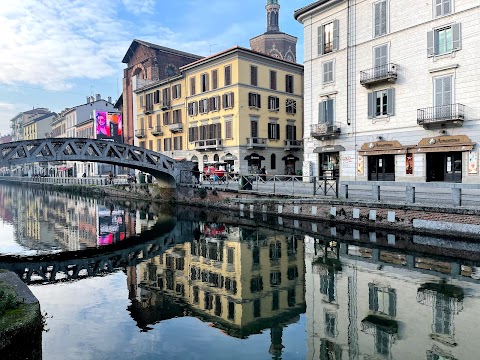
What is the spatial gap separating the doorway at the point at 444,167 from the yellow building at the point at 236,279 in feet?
43.0

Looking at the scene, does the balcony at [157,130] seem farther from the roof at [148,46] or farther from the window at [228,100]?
the window at [228,100]

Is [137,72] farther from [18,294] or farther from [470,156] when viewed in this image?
[18,294]

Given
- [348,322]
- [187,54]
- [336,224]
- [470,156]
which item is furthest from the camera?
[187,54]

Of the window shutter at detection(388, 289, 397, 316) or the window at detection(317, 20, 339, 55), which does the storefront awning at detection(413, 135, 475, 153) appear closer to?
the window at detection(317, 20, 339, 55)

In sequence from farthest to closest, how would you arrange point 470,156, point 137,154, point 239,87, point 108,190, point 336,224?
point 108,190, point 239,87, point 137,154, point 470,156, point 336,224

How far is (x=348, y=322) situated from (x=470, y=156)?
19.6 metres

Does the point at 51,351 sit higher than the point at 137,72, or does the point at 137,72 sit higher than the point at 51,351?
the point at 137,72

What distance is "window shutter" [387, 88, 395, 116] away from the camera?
2798cm

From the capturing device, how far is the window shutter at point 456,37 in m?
24.3

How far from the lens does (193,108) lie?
4781cm

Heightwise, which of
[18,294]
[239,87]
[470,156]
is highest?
[239,87]

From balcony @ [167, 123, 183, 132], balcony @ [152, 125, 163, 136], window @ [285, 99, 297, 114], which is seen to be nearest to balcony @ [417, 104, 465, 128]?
window @ [285, 99, 297, 114]

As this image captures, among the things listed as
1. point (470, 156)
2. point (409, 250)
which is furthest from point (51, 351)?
point (470, 156)

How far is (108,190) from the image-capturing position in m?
48.3
